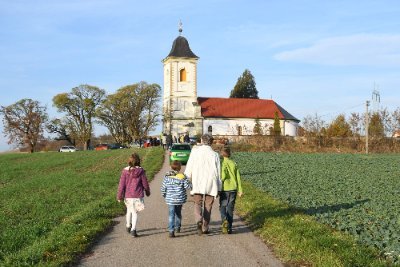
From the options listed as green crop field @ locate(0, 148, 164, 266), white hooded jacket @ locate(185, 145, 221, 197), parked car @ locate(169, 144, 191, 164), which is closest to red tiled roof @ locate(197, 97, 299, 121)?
parked car @ locate(169, 144, 191, 164)

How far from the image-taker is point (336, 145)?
187ft

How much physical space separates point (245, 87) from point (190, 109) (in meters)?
26.7

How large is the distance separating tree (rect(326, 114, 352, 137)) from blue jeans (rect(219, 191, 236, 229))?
63.3 meters

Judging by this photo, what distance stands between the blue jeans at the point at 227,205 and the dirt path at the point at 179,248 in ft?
1.11

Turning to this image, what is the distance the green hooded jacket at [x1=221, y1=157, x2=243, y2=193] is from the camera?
1100 cm

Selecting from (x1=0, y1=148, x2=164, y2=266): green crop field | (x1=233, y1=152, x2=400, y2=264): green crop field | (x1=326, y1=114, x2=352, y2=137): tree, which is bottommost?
(x1=0, y1=148, x2=164, y2=266): green crop field

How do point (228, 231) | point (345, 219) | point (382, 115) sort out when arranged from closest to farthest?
point (228, 231) → point (345, 219) → point (382, 115)

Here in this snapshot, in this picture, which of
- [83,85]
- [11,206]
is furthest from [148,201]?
[83,85]

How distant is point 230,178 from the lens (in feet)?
36.3

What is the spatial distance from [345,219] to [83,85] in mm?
83056

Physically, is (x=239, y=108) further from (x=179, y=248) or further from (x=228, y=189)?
(x=179, y=248)

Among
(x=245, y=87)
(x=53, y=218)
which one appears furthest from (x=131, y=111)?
(x=53, y=218)

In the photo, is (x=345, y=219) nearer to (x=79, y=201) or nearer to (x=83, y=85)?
(x=79, y=201)

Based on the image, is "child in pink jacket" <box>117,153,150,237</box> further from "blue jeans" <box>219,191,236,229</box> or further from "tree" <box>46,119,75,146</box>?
"tree" <box>46,119,75,146</box>
